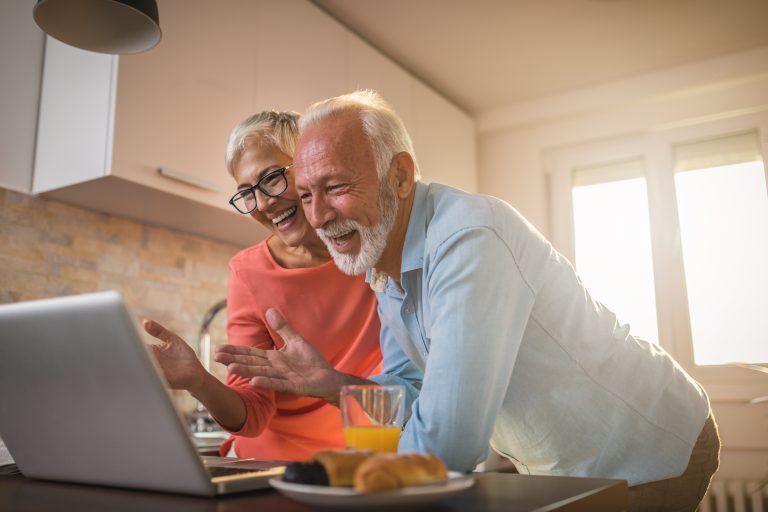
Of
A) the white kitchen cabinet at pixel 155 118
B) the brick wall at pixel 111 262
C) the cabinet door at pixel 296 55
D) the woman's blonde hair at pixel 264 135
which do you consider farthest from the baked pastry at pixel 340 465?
the cabinet door at pixel 296 55

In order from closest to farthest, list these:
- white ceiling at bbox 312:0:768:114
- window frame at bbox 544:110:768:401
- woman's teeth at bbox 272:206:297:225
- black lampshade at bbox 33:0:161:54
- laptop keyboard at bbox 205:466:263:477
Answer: laptop keyboard at bbox 205:466:263:477, black lampshade at bbox 33:0:161:54, woman's teeth at bbox 272:206:297:225, white ceiling at bbox 312:0:768:114, window frame at bbox 544:110:768:401

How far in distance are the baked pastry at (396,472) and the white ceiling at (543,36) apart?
283cm

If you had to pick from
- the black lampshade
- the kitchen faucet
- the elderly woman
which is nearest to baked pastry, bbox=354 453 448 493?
the elderly woman

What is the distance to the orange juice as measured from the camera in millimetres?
913

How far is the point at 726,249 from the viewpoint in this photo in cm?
372

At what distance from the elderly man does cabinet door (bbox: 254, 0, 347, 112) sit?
1.47m

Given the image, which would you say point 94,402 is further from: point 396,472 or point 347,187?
point 347,187

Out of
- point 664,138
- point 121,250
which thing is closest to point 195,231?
point 121,250

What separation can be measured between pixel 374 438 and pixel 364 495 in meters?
0.29

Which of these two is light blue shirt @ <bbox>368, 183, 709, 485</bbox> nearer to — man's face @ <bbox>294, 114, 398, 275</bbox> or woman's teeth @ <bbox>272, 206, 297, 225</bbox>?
man's face @ <bbox>294, 114, 398, 275</bbox>

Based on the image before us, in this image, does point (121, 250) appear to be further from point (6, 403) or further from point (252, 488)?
point (252, 488)

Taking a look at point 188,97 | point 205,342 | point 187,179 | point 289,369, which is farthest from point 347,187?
point 205,342

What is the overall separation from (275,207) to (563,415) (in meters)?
0.85

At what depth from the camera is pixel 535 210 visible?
4.26 metres
